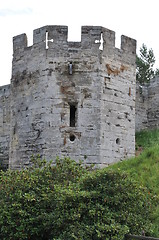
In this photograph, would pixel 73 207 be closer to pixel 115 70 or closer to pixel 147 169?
pixel 147 169

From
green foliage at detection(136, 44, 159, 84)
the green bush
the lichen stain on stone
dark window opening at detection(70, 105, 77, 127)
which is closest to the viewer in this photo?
the green bush

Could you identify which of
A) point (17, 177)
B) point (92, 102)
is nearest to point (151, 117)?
point (92, 102)

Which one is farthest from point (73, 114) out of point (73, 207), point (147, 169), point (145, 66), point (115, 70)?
point (145, 66)

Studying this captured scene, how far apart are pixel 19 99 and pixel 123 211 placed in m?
A: 6.84

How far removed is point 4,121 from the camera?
17.8 meters

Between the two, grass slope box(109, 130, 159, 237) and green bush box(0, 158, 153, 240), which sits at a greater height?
grass slope box(109, 130, 159, 237)

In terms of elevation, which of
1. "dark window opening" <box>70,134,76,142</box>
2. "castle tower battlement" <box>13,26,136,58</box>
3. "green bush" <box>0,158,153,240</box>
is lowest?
"green bush" <box>0,158,153,240</box>

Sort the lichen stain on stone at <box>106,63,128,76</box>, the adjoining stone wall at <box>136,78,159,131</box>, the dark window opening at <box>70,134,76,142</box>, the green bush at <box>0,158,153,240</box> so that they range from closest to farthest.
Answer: the green bush at <box>0,158,153,240</box>
the dark window opening at <box>70,134,76,142</box>
the lichen stain on stone at <box>106,63,128,76</box>
the adjoining stone wall at <box>136,78,159,131</box>

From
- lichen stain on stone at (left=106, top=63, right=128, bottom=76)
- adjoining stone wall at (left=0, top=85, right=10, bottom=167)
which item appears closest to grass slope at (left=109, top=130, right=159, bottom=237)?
lichen stain on stone at (left=106, top=63, right=128, bottom=76)

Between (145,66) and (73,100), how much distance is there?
1564cm

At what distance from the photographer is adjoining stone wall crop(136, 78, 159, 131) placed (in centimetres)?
1786

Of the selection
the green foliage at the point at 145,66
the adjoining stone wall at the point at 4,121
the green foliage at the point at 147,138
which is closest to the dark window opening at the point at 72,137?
the green foliage at the point at 147,138

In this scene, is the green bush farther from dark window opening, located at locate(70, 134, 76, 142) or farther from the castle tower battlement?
the castle tower battlement

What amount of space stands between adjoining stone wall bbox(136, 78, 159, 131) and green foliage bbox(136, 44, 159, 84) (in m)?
8.63
